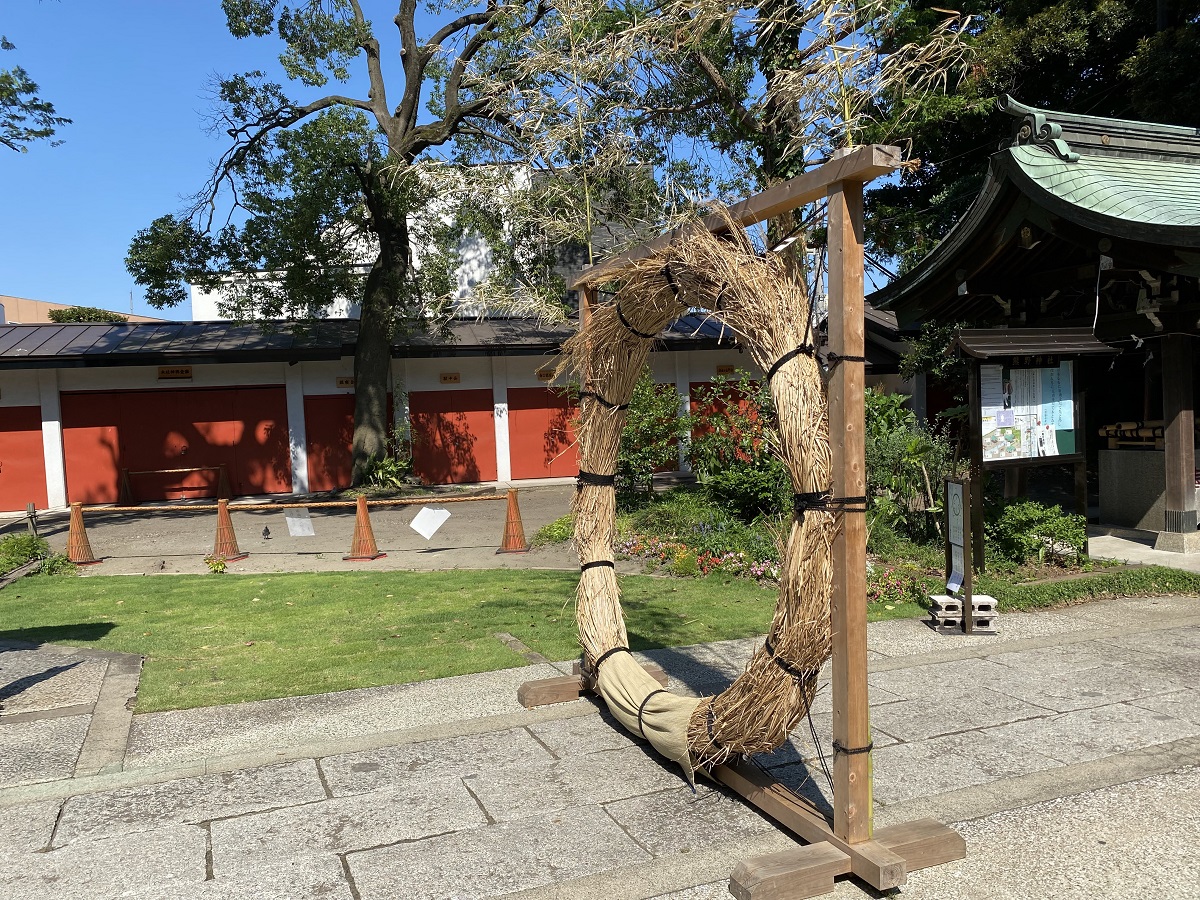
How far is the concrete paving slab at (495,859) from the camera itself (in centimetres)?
353

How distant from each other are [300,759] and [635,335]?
304 cm

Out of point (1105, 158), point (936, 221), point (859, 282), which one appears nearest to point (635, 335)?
point (859, 282)

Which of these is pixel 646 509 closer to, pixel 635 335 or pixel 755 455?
pixel 755 455

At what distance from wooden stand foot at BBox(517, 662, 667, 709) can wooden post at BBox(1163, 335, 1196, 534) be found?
707 cm

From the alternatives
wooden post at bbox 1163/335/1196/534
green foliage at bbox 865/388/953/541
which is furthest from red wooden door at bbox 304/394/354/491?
wooden post at bbox 1163/335/1196/534

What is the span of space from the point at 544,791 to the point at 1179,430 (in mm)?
8578

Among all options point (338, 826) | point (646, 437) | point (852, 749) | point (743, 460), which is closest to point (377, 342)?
point (646, 437)

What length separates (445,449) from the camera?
21.7m

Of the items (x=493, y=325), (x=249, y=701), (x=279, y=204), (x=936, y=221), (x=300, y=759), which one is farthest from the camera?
(x=493, y=325)

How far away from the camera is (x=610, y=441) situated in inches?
216

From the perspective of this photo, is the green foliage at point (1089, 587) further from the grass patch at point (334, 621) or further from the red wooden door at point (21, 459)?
the red wooden door at point (21, 459)

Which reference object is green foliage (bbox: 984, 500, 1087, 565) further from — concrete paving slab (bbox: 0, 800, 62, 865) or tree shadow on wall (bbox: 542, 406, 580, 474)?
tree shadow on wall (bbox: 542, 406, 580, 474)

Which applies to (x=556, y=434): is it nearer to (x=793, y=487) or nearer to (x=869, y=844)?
(x=793, y=487)

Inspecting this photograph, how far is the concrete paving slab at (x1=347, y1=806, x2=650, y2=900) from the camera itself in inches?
139
